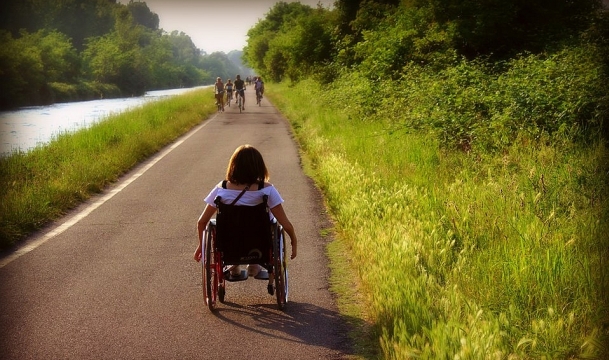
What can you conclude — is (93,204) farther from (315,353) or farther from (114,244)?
(315,353)

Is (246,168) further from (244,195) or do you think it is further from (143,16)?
(143,16)

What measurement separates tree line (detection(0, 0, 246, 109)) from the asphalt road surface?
1474 inches

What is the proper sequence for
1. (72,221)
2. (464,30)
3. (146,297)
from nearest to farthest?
(146,297)
(72,221)
(464,30)

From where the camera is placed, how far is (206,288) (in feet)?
18.2

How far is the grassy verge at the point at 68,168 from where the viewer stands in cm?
908

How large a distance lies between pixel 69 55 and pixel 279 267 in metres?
81.3

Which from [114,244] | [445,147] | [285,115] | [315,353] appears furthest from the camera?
[285,115]

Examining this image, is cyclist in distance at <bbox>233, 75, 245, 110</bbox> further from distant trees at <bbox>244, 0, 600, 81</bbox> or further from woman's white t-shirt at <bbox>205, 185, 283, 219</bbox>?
woman's white t-shirt at <bbox>205, 185, 283, 219</bbox>

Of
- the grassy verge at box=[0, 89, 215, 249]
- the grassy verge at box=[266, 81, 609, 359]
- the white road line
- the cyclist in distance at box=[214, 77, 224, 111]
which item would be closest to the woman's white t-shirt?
the grassy verge at box=[266, 81, 609, 359]

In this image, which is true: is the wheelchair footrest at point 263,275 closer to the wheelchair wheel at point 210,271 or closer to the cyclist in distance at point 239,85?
the wheelchair wheel at point 210,271

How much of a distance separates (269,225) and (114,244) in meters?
3.31

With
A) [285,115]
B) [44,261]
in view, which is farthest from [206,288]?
[285,115]

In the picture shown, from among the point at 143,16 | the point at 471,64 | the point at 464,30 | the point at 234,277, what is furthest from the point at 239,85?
the point at 143,16

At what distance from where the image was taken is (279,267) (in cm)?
544
